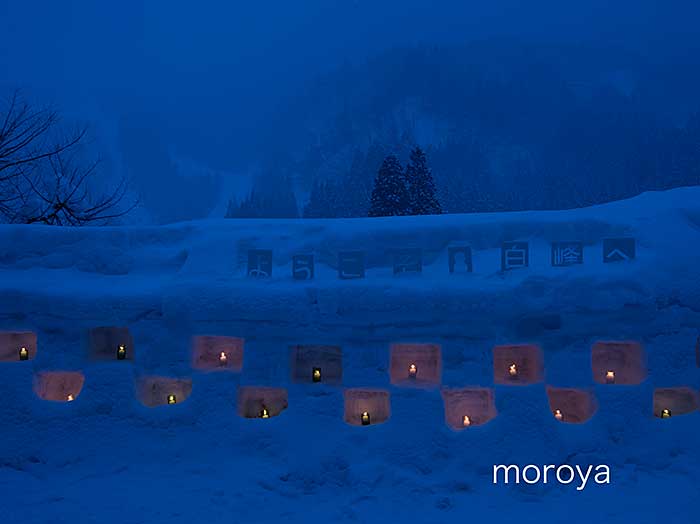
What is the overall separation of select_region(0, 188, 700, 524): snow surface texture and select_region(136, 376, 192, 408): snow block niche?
10.5 inches

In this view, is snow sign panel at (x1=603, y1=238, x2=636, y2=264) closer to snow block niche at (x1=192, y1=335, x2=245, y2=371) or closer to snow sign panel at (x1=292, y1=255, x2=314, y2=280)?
snow sign panel at (x1=292, y1=255, x2=314, y2=280)

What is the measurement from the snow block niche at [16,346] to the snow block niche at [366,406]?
5505 millimetres

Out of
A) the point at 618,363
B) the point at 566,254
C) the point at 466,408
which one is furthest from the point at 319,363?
the point at 618,363

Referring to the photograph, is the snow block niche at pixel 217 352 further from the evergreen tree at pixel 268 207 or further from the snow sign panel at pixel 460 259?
the evergreen tree at pixel 268 207

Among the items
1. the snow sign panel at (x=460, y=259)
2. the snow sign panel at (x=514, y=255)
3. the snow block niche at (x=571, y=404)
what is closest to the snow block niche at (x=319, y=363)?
the snow sign panel at (x=460, y=259)

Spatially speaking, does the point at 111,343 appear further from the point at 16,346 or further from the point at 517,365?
the point at 517,365

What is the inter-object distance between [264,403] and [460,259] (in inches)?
163

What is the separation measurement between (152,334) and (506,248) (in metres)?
5.94

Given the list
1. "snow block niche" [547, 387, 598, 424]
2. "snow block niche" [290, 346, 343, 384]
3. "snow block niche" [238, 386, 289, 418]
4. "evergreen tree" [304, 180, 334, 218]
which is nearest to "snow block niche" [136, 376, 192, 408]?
"snow block niche" [238, 386, 289, 418]

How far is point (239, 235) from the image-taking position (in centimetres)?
955

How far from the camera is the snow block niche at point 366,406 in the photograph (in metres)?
8.56

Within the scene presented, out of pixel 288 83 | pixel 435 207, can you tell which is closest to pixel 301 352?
pixel 435 207

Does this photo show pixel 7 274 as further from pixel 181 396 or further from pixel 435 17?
pixel 435 17

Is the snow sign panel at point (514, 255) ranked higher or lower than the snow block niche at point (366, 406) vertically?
higher
